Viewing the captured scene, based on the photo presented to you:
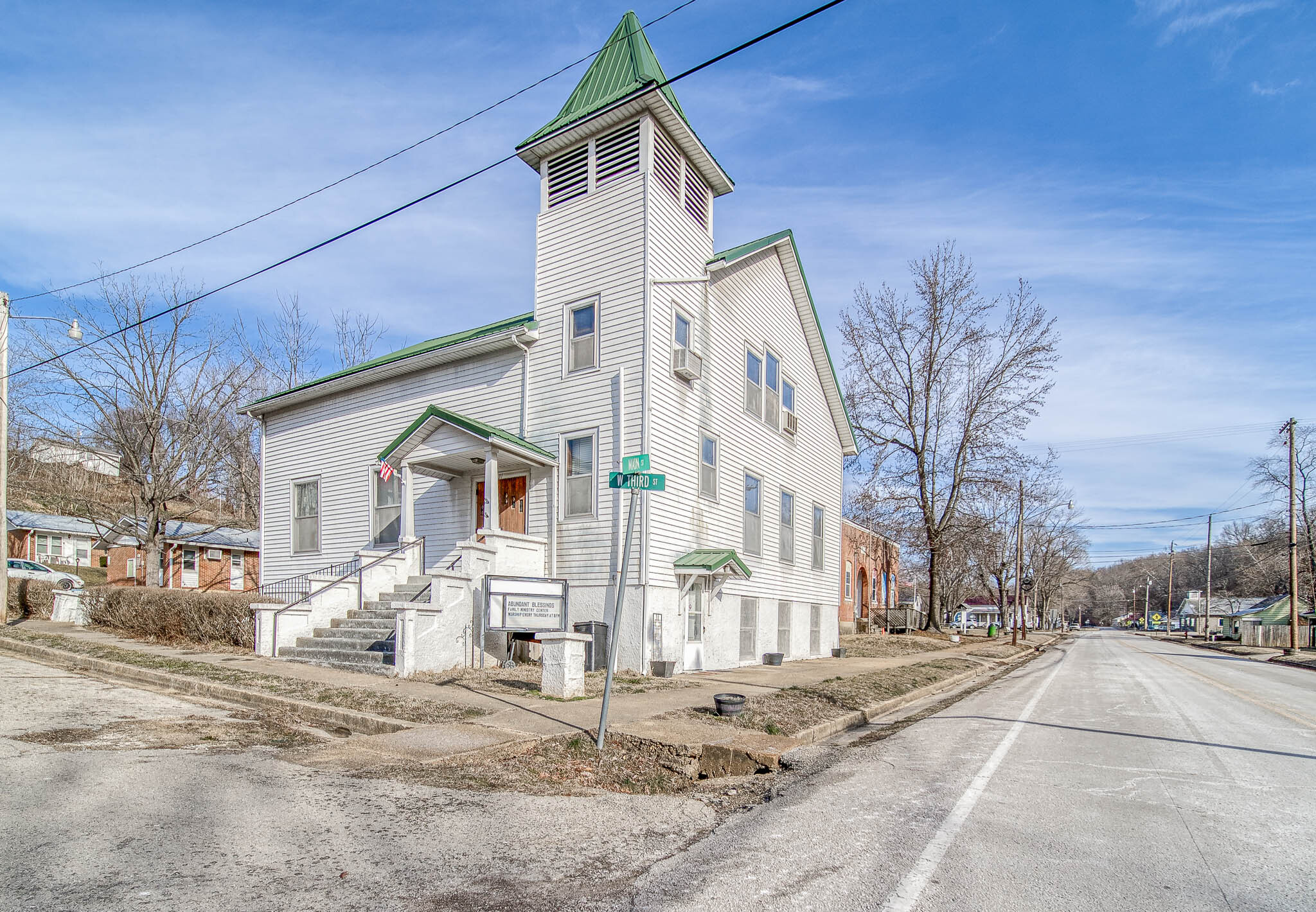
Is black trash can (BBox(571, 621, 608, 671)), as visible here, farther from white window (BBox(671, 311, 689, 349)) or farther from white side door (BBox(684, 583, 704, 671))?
white window (BBox(671, 311, 689, 349))

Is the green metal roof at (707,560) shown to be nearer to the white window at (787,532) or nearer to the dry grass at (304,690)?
the white window at (787,532)

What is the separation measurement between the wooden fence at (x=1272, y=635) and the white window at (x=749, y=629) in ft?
154

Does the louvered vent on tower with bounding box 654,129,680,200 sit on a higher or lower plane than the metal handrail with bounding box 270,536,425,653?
higher

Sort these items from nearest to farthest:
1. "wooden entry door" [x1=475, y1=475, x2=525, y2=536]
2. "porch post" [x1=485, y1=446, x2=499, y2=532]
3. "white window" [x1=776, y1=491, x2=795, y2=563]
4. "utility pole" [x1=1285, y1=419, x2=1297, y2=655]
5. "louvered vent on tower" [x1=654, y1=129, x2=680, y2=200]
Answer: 1. "porch post" [x1=485, y1=446, x2=499, y2=532]
2. "louvered vent on tower" [x1=654, y1=129, x2=680, y2=200]
3. "wooden entry door" [x1=475, y1=475, x2=525, y2=536]
4. "white window" [x1=776, y1=491, x2=795, y2=563]
5. "utility pole" [x1=1285, y1=419, x2=1297, y2=655]

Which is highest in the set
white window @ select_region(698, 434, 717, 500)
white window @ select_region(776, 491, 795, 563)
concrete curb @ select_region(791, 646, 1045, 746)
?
white window @ select_region(698, 434, 717, 500)

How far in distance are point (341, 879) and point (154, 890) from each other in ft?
2.92

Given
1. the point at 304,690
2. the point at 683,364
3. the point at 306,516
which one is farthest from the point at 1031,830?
the point at 306,516

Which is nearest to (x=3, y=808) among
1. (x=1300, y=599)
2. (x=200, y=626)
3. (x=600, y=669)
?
(x=600, y=669)

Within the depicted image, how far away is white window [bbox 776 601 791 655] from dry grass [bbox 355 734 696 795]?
1373cm

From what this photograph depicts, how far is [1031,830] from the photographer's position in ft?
18.3

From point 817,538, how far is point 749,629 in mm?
6120

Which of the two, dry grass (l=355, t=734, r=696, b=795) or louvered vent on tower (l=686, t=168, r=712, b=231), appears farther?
louvered vent on tower (l=686, t=168, r=712, b=231)

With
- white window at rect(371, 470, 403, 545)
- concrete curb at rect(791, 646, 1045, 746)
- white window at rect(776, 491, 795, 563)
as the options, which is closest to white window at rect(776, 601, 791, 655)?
white window at rect(776, 491, 795, 563)

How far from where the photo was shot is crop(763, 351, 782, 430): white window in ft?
69.7
